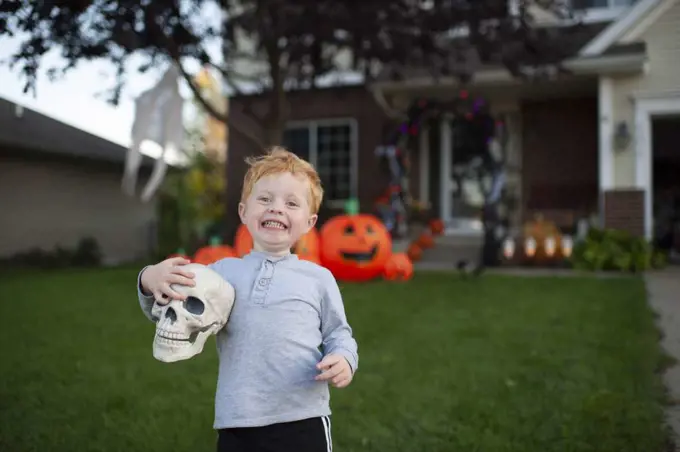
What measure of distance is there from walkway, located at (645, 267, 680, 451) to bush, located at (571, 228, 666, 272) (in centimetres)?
24

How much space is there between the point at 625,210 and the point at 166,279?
8.20 m

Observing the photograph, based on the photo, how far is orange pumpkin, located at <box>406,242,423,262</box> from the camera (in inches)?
388

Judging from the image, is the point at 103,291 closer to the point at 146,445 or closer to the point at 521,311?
the point at 521,311

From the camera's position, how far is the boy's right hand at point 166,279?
58.9 inches

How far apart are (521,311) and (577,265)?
3429 mm

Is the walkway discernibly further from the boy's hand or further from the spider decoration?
the spider decoration

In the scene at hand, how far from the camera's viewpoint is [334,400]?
316cm

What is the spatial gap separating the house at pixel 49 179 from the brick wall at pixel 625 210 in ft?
18.9

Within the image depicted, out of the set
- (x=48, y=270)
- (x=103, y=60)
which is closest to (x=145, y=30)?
(x=103, y=60)

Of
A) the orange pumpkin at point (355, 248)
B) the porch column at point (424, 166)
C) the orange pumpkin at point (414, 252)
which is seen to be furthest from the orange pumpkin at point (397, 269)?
the porch column at point (424, 166)

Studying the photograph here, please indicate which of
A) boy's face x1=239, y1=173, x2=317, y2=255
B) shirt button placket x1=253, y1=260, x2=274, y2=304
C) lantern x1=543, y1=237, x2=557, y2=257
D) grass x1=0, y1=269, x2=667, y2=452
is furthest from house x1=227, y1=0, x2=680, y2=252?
shirt button placket x1=253, y1=260, x2=274, y2=304

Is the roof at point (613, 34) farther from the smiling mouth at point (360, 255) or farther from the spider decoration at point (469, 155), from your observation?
the smiling mouth at point (360, 255)

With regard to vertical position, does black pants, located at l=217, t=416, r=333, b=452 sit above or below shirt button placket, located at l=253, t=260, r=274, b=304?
below

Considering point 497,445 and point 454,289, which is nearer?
point 497,445
